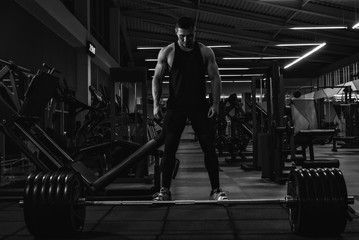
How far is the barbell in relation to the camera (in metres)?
1.89

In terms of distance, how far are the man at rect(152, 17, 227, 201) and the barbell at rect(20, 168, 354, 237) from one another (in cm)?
76

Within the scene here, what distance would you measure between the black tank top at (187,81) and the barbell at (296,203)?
35.6 inches

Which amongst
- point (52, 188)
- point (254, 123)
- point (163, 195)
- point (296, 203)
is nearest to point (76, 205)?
point (52, 188)

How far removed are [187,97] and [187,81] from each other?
4.2 inches

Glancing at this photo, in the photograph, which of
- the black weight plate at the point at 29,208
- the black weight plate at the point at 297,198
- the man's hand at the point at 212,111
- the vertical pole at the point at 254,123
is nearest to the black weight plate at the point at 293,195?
the black weight plate at the point at 297,198

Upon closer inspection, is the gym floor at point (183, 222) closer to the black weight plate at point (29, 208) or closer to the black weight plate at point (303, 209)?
the black weight plate at point (303, 209)

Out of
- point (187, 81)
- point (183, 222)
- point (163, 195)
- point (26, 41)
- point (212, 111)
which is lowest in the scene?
point (183, 222)

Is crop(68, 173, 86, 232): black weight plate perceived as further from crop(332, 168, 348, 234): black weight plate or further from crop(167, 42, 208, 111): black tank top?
crop(332, 168, 348, 234): black weight plate

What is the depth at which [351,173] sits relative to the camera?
474 cm

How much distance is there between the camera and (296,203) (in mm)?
1939

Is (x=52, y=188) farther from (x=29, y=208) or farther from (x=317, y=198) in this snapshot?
(x=317, y=198)

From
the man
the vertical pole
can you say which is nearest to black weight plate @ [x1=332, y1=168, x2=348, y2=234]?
the man

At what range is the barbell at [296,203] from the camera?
189cm

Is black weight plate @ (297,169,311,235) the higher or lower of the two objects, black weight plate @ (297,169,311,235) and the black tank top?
the lower
